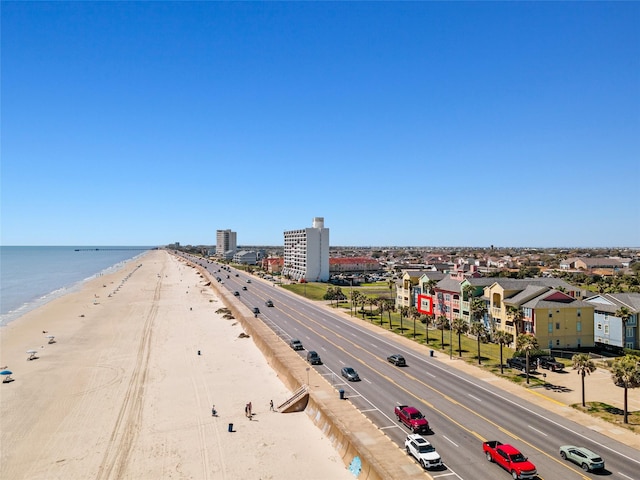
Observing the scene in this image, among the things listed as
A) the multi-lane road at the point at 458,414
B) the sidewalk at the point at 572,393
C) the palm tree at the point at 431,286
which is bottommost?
the sidewalk at the point at 572,393

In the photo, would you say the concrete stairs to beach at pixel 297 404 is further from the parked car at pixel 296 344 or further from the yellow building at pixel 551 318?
the yellow building at pixel 551 318

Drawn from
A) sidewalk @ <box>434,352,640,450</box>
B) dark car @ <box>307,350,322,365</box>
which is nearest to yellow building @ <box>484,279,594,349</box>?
sidewalk @ <box>434,352,640,450</box>

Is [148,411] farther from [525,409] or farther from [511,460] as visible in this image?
[525,409]

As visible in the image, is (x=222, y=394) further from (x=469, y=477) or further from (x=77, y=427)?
(x=469, y=477)

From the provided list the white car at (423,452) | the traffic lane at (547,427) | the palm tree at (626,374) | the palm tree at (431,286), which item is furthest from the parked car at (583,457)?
the palm tree at (431,286)

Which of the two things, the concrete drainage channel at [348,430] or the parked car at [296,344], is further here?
the parked car at [296,344]

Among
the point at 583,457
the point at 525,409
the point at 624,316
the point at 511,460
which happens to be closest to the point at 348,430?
the point at 511,460

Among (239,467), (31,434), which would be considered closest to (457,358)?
(239,467)
